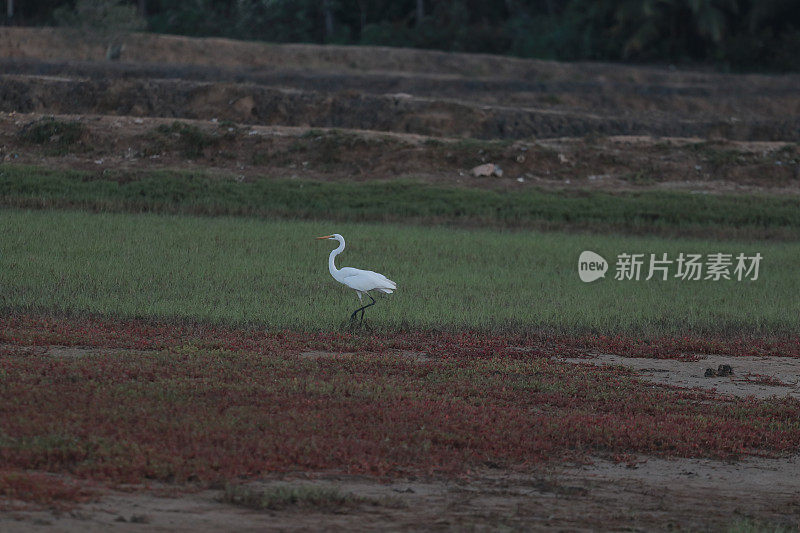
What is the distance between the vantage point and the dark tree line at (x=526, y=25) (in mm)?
60031

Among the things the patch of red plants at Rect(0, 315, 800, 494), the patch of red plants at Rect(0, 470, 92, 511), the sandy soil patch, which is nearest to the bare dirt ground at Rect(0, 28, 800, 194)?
the sandy soil patch

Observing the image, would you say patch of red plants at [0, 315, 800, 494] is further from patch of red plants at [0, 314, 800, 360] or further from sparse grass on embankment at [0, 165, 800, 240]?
sparse grass on embankment at [0, 165, 800, 240]

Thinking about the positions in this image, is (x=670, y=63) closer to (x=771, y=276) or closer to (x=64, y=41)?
(x=64, y=41)

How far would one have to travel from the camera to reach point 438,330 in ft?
41.0

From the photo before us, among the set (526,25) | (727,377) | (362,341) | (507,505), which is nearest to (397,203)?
(362,341)

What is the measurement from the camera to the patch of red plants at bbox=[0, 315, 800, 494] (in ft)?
23.0

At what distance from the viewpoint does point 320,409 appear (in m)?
8.30

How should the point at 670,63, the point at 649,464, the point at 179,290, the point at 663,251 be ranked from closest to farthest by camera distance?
1. the point at 649,464
2. the point at 179,290
3. the point at 663,251
4. the point at 670,63

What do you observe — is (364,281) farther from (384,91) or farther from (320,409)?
(384,91)

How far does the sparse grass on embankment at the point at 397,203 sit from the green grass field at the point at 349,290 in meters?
2.08

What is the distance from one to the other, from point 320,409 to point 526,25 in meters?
60.3

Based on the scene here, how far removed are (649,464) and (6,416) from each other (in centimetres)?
508

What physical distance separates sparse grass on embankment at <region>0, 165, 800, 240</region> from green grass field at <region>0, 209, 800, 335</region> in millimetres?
2084

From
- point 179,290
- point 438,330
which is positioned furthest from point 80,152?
point 438,330
